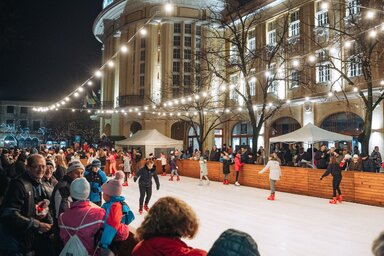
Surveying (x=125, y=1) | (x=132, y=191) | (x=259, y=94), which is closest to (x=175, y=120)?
(x=259, y=94)

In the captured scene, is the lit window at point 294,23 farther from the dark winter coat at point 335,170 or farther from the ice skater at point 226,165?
the dark winter coat at point 335,170

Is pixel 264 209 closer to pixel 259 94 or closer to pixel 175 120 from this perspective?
pixel 259 94

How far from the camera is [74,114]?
58031mm

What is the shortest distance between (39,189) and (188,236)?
2.21 m

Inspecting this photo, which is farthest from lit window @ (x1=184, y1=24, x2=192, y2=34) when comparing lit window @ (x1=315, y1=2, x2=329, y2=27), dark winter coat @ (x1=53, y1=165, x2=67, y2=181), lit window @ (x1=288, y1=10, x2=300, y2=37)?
dark winter coat @ (x1=53, y1=165, x2=67, y2=181)

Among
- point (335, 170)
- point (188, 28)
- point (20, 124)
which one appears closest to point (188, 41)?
point (188, 28)

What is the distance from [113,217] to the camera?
121 inches

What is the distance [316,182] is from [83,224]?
12370mm

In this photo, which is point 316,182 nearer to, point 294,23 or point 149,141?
point 149,141

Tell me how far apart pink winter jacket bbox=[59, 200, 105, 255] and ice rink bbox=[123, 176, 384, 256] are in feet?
12.4

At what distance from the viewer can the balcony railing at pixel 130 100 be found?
37.0 meters

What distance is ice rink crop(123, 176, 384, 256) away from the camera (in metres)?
6.72

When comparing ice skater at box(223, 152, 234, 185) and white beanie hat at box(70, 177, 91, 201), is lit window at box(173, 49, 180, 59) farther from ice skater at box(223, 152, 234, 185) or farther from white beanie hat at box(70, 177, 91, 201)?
white beanie hat at box(70, 177, 91, 201)

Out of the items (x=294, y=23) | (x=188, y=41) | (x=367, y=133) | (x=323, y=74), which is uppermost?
(x=188, y=41)
